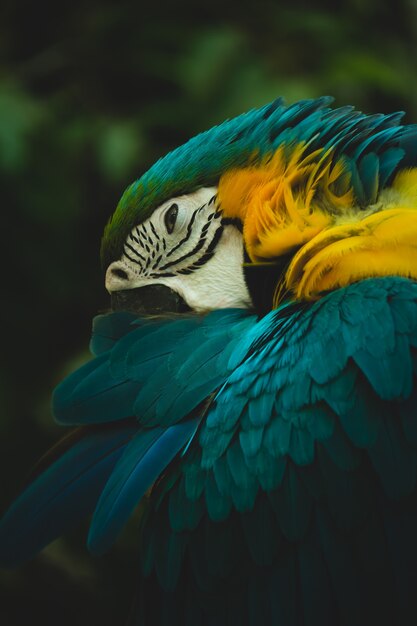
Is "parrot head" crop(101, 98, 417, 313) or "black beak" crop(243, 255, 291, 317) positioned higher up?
"parrot head" crop(101, 98, 417, 313)

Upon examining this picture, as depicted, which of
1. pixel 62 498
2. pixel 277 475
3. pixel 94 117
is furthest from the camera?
pixel 94 117

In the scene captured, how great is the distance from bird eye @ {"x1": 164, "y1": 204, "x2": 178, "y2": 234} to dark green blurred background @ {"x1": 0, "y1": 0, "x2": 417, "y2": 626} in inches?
32.7

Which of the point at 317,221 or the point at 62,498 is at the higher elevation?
the point at 317,221

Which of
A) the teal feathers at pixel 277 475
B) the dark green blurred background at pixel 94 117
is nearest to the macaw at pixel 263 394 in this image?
the teal feathers at pixel 277 475

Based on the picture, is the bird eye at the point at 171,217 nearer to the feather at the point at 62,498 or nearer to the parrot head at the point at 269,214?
the parrot head at the point at 269,214

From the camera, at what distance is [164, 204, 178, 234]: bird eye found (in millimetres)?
1165

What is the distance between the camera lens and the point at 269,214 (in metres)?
1.06

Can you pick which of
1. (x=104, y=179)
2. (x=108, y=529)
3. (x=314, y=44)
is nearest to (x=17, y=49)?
(x=104, y=179)

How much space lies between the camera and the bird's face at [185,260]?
1137mm

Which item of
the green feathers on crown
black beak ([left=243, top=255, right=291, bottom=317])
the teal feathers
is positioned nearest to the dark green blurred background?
the green feathers on crown

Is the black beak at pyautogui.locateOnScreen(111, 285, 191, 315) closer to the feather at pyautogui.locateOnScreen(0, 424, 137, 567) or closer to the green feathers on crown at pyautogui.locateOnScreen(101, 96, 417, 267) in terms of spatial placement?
the green feathers on crown at pyautogui.locateOnScreen(101, 96, 417, 267)

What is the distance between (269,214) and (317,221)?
0.06 m

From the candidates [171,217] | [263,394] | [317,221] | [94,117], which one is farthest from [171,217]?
[94,117]

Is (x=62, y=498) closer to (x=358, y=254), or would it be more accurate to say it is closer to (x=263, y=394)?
(x=263, y=394)
